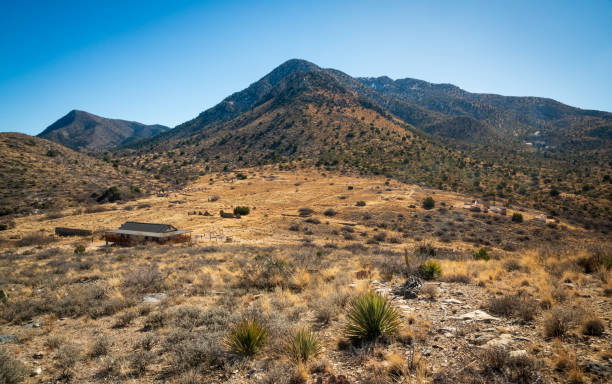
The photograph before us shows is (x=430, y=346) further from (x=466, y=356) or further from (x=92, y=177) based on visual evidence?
(x=92, y=177)

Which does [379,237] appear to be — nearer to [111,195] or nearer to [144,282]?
[144,282]

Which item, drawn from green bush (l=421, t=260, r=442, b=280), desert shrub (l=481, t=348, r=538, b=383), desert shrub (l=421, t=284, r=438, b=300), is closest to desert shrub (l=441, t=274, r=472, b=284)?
green bush (l=421, t=260, r=442, b=280)

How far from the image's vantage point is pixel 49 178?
4638 centimetres

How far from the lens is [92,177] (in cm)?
5322

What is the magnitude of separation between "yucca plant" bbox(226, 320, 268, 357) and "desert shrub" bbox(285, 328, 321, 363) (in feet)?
1.99

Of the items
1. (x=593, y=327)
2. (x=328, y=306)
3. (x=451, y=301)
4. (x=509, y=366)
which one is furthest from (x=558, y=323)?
(x=328, y=306)

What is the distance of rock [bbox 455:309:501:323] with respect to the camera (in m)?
5.45

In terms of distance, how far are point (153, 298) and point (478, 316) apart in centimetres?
940

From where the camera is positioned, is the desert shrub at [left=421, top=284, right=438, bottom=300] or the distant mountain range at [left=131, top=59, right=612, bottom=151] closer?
the desert shrub at [left=421, top=284, right=438, bottom=300]

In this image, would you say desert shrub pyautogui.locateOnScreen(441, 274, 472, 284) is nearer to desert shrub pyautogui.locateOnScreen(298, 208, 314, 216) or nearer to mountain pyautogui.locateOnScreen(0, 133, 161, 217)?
desert shrub pyautogui.locateOnScreen(298, 208, 314, 216)

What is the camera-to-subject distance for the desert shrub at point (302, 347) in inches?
179

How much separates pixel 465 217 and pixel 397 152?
40531 mm

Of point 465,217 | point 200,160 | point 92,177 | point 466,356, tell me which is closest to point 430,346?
point 466,356

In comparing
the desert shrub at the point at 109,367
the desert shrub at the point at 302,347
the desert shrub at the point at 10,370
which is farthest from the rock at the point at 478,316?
the desert shrub at the point at 10,370
